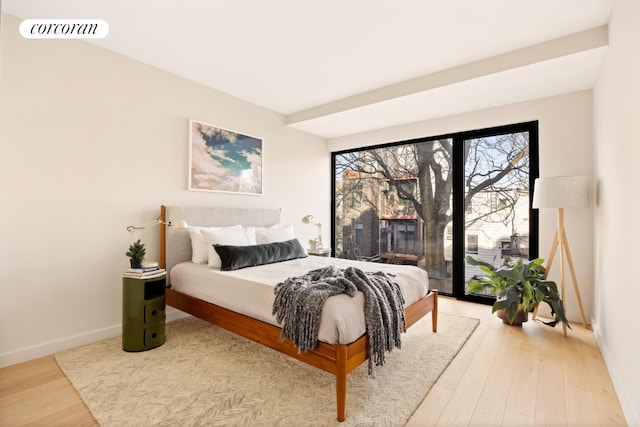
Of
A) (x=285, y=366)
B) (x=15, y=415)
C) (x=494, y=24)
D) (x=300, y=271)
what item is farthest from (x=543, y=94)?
(x=15, y=415)

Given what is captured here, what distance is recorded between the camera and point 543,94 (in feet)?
11.6

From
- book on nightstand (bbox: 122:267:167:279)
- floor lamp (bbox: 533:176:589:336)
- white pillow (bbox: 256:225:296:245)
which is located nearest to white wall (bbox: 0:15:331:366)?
book on nightstand (bbox: 122:267:167:279)

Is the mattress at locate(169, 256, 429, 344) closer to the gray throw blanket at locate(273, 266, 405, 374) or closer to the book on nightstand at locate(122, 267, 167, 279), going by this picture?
the gray throw blanket at locate(273, 266, 405, 374)

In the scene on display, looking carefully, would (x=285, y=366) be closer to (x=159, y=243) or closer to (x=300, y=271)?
(x=300, y=271)

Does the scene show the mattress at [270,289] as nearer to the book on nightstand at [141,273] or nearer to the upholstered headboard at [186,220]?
the upholstered headboard at [186,220]

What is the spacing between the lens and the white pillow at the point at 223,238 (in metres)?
3.11

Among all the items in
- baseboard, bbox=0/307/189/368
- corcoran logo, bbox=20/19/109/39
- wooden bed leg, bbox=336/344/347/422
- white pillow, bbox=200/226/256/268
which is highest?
corcoran logo, bbox=20/19/109/39

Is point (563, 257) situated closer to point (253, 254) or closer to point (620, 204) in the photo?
point (620, 204)

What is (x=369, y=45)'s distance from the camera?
286 centimetres

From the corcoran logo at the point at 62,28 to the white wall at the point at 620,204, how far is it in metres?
3.69

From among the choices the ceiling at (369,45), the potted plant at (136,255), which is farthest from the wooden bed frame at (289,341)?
the ceiling at (369,45)

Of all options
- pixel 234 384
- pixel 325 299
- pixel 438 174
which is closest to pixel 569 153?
pixel 438 174

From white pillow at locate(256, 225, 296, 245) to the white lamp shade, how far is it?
285 cm

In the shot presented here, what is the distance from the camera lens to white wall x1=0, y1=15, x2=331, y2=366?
248cm
